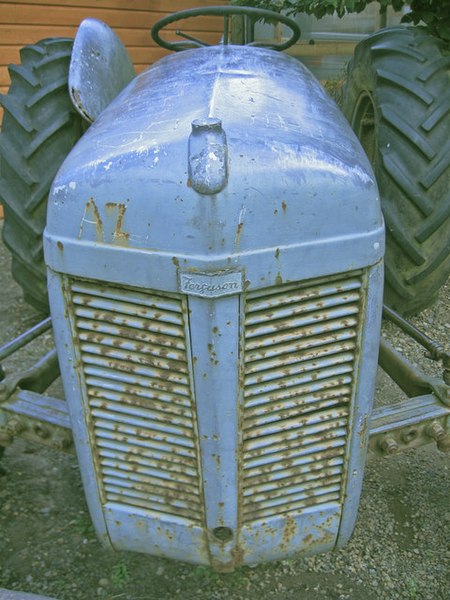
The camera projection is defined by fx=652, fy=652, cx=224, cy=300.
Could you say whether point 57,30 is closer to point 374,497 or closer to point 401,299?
point 401,299

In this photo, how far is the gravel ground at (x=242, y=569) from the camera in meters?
1.95

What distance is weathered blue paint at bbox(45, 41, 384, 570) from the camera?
1318 millimetres

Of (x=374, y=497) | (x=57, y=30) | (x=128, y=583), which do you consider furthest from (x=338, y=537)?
(x=57, y=30)

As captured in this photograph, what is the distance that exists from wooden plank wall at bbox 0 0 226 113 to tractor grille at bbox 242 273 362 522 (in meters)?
4.30

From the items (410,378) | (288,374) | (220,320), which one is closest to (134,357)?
(220,320)

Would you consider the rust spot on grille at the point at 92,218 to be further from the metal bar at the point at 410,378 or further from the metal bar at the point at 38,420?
the metal bar at the point at 410,378

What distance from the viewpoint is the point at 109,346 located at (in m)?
1.52

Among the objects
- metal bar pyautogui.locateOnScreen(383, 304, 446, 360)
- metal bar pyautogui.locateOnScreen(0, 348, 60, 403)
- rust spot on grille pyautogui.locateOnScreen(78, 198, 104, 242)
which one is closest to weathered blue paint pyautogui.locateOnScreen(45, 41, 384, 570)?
rust spot on grille pyautogui.locateOnScreen(78, 198, 104, 242)

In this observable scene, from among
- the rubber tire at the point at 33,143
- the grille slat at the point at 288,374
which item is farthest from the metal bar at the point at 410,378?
the rubber tire at the point at 33,143

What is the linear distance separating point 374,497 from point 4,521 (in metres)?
1.28

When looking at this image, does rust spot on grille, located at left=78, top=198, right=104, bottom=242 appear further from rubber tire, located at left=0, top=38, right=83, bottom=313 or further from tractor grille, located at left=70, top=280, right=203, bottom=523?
rubber tire, located at left=0, top=38, right=83, bottom=313

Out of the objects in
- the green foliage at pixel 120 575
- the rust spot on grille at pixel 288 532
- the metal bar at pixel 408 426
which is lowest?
the green foliage at pixel 120 575

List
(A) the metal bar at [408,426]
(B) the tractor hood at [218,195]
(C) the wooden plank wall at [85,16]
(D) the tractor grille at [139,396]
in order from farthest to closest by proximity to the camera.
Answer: (C) the wooden plank wall at [85,16] → (A) the metal bar at [408,426] → (D) the tractor grille at [139,396] → (B) the tractor hood at [218,195]

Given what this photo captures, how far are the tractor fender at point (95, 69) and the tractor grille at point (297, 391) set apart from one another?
1.10 meters
